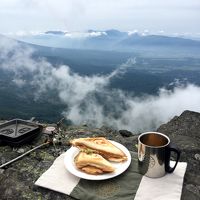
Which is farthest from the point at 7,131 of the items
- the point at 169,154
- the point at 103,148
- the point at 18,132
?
the point at 169,154

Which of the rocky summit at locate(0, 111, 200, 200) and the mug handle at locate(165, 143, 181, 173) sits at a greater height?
the mug handle at locate(165, 143, 181, 173)

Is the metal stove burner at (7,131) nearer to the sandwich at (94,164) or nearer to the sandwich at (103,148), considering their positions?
the sandwich at (103,148)

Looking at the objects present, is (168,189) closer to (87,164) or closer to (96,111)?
(87,164)

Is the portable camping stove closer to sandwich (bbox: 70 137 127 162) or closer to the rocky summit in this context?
the rocky summit

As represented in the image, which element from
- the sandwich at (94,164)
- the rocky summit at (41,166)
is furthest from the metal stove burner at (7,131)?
the sandwich at (94,164)

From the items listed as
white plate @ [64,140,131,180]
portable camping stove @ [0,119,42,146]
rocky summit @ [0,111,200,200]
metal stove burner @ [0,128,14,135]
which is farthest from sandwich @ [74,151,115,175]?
metal stove burner @ [0,128,14,135]

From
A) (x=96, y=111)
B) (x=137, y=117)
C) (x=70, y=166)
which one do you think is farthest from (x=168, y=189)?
(x=137, y=117)
